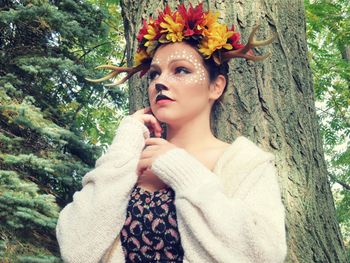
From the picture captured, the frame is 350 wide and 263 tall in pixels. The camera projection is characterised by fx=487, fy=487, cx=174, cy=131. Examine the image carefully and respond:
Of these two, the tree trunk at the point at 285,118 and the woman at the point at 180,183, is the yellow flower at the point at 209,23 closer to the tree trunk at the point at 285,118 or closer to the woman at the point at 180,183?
the woman at the point at 180,183

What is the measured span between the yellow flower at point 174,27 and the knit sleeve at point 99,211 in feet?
1.70

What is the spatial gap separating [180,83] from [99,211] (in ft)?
2.06

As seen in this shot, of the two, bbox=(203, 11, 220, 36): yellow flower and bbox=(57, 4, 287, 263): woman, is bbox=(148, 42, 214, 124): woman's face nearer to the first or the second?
bbox=(57, 4, 287, 263): woman

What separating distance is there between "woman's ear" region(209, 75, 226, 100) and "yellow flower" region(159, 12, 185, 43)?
0.85 feet

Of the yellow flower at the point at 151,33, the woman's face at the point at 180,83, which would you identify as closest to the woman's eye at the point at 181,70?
the woman's face at the point at 180,83

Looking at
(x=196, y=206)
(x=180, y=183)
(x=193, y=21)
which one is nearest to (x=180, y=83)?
(x=193, y=21)

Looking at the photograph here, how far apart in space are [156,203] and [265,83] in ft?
2.95

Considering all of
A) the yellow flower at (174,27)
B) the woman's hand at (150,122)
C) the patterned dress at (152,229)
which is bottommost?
the patterned dress at (152,229)

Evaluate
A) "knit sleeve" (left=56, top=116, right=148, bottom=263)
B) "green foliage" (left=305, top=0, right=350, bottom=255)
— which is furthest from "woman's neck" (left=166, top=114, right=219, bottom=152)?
"green foliage" (left=305, top=0, right=350, bottom=255)

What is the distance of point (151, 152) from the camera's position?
2025mm

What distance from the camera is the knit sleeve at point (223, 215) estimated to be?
1739 mm

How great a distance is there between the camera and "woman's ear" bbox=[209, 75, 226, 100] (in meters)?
2.21

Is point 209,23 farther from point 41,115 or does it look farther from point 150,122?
point 41,115

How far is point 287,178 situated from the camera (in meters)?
2.36
